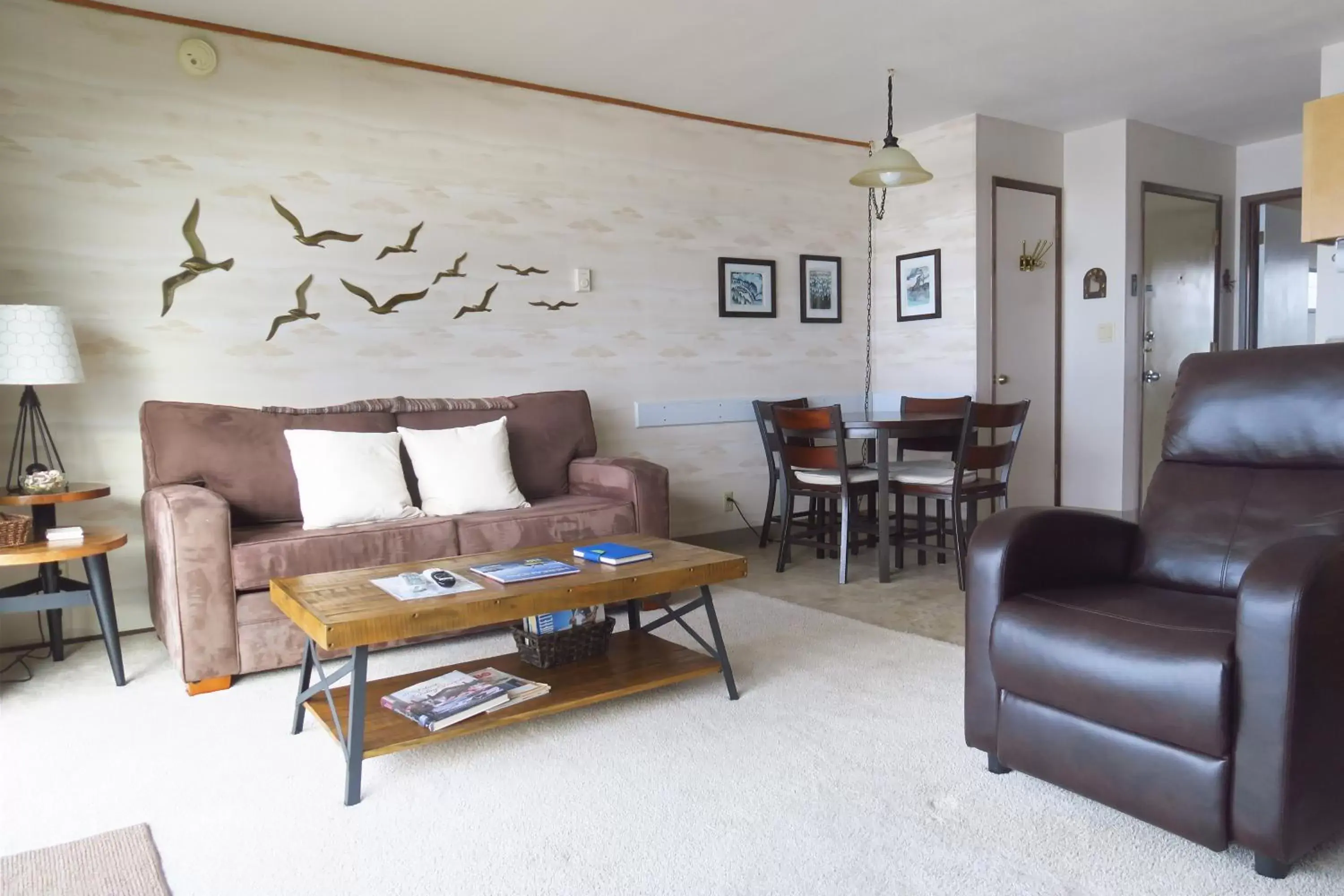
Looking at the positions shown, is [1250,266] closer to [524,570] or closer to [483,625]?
[524,570]

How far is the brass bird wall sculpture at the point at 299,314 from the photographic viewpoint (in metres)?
3.71

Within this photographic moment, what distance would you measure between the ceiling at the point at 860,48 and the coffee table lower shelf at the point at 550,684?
2.46m

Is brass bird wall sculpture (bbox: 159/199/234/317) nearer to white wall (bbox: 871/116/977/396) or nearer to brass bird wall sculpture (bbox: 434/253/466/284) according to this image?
brass bird wall sculpture (bbox: 434/253/466/284)

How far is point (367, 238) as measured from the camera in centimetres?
391

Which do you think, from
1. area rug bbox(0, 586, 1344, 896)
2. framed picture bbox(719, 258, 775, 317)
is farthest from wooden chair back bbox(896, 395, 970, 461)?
area rug bbox(0, 586, 1344, 896)

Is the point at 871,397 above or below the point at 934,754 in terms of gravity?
above

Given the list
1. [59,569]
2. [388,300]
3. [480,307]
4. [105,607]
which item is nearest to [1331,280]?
[480,307]

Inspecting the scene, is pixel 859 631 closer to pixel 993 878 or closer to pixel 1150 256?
pixel 993 878

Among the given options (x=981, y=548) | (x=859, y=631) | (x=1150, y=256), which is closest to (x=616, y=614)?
(x=859, y=631)

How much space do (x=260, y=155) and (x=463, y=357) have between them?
3.88ft

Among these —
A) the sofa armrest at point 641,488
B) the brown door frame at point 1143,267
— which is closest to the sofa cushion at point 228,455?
the sofa armrest at point 641,488

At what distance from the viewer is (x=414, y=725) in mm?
2184

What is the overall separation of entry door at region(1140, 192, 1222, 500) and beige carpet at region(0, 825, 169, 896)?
5.54 meters

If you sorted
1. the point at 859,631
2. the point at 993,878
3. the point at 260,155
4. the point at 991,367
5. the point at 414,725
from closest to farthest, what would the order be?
the point at 993,878 → the point at 414,725 → the point at 859,631 → the point at 260,155 → the point at 991,367
